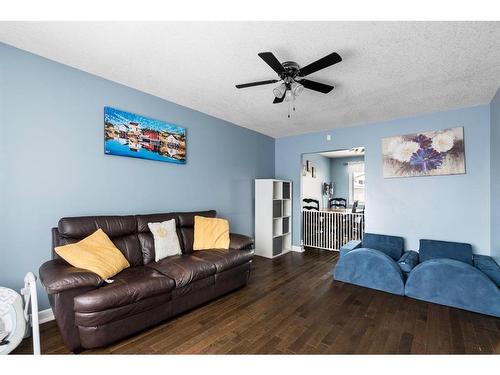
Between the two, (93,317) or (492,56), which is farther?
(492,56)

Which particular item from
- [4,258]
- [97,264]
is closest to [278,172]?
[97,264]

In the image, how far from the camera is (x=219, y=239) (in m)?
3.22

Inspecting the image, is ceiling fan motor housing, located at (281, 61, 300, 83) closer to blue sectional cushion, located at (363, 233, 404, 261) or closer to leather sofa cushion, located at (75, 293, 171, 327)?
leather sofa cushion, located at (75, 293, 171, 327)

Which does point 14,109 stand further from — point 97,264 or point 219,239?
point 219,239

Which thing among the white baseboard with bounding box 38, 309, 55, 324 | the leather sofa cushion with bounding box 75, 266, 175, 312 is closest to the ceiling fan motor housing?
the leather sofa cushion with bounding box 75, 266, 175, 312

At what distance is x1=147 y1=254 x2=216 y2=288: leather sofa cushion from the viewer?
229cm

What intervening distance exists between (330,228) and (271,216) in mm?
1565

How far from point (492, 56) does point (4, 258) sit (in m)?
4.83

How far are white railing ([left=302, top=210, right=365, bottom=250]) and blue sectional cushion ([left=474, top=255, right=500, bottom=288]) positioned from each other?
77.6 inches

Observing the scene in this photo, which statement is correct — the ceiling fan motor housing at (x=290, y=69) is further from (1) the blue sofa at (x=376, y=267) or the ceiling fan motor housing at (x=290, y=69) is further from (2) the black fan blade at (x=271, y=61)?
(1) the blue sofa at (x=376, y=267)

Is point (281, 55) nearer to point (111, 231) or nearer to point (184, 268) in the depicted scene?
point (184, 268)

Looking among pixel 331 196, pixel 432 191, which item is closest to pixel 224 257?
pixel 432 191

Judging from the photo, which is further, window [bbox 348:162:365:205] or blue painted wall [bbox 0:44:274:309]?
window [bbox 348:162:365:205]

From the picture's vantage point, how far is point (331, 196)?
8.44 metres
